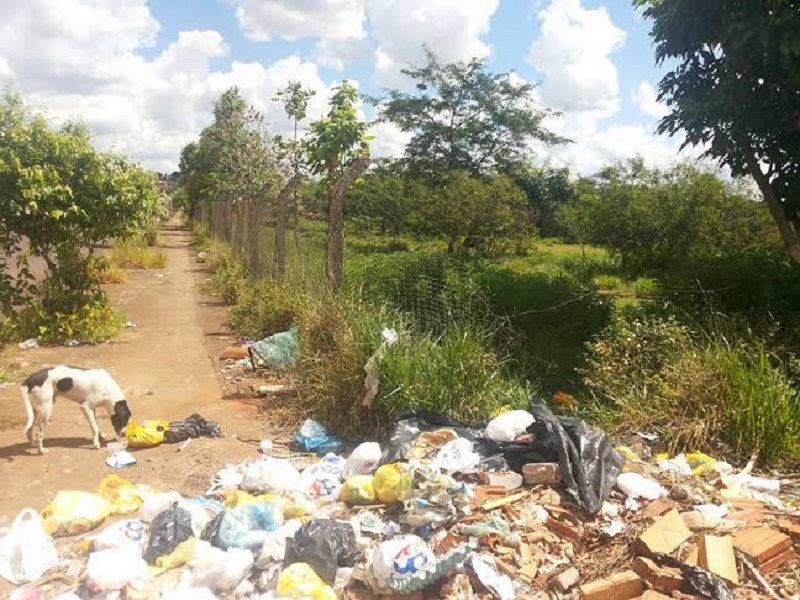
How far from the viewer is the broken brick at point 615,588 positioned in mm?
2994

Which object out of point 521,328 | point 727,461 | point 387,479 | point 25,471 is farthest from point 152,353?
point 727,461

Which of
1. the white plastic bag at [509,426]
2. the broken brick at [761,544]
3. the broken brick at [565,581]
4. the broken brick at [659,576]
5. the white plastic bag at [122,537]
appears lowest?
the white plastic bag at [122,537]

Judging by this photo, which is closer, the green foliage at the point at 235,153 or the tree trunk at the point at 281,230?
the tree trunk at the point at 281,230

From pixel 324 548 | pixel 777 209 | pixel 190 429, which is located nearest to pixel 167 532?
pixel 324 548

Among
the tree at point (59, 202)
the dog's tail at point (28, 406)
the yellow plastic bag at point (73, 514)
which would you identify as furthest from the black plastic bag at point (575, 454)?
the tree at point (59, 202)

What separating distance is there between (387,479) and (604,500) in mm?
1211

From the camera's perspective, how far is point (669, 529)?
11.0 feet

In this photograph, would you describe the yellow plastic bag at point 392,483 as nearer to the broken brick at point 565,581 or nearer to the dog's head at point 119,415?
the broken brick at point 565,581

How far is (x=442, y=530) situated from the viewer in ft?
11.6

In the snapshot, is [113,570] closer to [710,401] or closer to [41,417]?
[41,417]

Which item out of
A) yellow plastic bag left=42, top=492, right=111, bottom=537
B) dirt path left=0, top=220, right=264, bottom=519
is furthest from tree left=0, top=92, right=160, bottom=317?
yellow plastic bag left=42, top=492, right=111, bottom=537

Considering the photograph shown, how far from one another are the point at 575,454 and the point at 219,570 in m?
2.02

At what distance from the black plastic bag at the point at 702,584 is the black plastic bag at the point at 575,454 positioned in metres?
0.66

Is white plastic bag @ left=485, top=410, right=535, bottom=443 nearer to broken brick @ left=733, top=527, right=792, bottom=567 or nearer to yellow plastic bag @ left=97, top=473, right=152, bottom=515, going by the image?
broken brick @ left=733, top=527, right=792, bottom=567
